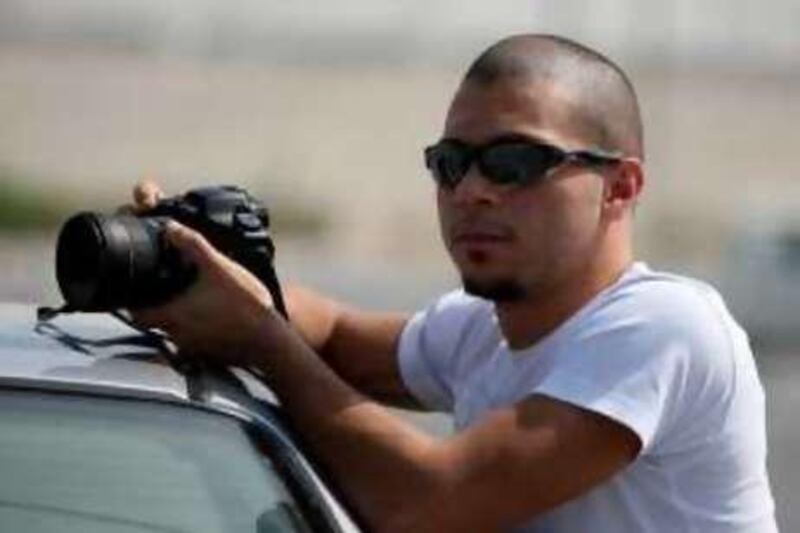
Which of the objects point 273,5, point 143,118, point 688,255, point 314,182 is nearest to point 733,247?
point 688,255

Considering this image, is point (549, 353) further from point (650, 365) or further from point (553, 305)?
point (650, 365)

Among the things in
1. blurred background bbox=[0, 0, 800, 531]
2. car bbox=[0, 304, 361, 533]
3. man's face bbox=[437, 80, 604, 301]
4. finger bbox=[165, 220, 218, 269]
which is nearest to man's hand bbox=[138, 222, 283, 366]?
finger bbox=[165, 220, 218, 269]

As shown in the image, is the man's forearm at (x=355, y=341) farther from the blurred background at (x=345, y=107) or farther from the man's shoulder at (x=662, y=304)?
the blurred background at (x=345, y=107)

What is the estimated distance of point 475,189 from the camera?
183 inches

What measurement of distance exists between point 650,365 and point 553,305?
0.21 metres

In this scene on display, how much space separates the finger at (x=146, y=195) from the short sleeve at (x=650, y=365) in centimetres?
61

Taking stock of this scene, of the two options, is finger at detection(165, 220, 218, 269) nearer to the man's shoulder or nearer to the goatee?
the goatee

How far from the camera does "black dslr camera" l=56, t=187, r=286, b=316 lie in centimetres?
459

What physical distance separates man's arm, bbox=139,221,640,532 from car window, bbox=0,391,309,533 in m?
0.20

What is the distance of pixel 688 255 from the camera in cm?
3997

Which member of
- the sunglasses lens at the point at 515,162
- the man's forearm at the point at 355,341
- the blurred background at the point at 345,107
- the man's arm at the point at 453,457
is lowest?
the blurred background at the point at 345,107

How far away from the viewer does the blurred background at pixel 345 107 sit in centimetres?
4272

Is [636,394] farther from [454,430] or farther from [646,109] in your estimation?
[646,109]

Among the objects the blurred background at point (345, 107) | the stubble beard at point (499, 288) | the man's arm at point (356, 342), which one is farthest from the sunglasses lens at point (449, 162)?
the blurred background at point (345, 107)
